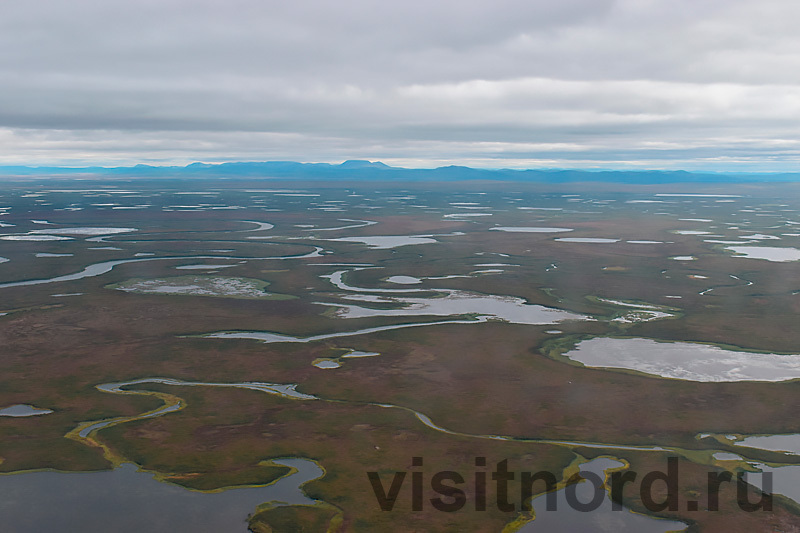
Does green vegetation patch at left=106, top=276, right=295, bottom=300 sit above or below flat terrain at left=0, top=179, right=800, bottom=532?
above

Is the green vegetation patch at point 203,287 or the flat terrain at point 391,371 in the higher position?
the green vegetation patch at point 203,287

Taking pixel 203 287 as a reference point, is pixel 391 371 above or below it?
below

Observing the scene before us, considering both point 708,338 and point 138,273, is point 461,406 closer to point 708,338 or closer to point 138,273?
Result: point 708,338

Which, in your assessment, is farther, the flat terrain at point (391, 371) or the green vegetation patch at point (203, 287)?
the green vegetation patch at point (203, 287)

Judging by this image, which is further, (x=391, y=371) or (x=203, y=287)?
(x=203, y=287)

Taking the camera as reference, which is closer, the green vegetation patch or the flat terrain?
the flat terrain
